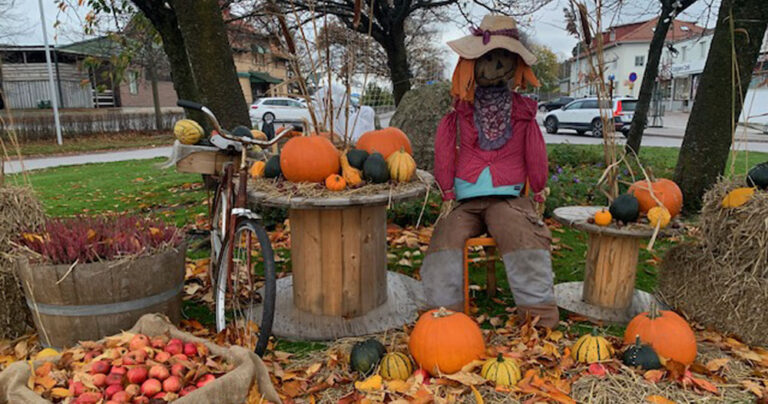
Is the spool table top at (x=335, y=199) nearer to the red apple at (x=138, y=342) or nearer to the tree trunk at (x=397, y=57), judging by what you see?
the red apple at (x=138, y=342)

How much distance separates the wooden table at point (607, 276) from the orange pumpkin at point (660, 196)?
253 mm

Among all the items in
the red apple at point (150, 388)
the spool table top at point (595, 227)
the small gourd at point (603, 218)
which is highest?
the small gourd at point (603, 218)

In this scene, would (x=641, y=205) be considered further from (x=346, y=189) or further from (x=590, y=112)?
(x=590, y=112)

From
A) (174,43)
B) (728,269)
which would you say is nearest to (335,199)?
(728,269)

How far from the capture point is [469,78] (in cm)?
302

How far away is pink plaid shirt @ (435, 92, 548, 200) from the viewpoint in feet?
10.1

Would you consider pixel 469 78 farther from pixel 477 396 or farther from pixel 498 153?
pixel 477 396

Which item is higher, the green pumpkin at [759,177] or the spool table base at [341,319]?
the green pumpkin at [759,177]

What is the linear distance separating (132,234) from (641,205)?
311 cm

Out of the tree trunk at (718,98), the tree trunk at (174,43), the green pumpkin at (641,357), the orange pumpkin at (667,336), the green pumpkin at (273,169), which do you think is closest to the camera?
the green pumpkin at (641,357)

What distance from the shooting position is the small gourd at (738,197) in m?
2.75

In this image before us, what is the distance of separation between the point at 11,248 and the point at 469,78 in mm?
2832

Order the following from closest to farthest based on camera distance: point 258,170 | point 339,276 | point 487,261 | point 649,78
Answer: point 339,276 < point 258,170 < point 487,261 < point 649,78

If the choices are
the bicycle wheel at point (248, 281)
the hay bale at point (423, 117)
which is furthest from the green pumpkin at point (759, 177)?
the hay bale at point (423, 117)
